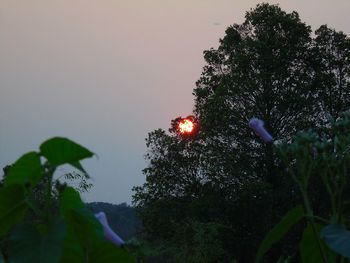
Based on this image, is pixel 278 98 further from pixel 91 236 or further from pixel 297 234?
pixel 91 236

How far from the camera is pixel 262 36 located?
2259cm

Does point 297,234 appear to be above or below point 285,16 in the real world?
below

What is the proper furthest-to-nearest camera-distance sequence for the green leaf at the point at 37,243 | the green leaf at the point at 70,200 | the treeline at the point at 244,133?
1. the treeline at the point at 244,133
2. the green leaf at the point at 70,200
3. the green leaf at the point at 37,243

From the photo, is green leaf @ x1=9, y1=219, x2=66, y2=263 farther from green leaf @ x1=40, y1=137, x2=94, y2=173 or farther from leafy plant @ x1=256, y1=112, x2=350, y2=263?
leafy plant @ x1=256, y1=112, x2=350, y2=263

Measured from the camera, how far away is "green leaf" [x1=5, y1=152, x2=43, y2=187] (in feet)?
3.13

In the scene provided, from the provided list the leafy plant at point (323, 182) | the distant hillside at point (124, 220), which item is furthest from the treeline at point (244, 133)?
the leafy plant at point (323, 182)

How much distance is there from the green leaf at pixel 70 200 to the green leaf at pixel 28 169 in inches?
3.1

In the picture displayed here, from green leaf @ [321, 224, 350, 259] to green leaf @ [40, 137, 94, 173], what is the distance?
1.13 feet

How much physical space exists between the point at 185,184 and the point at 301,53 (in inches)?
230

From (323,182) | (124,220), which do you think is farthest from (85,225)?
(124,220)

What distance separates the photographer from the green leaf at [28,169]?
95 cm

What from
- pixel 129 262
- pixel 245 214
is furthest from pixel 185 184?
pixel 129 262

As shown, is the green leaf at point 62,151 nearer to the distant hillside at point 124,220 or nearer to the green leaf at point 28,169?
the green leaf at point 28,169

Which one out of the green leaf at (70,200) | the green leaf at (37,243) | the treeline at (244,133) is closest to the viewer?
the green leaf at (37,243)
